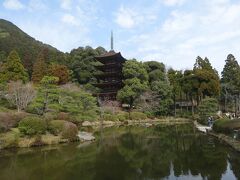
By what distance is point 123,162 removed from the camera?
16.1m

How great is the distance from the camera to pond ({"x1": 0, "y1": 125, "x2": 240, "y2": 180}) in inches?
517

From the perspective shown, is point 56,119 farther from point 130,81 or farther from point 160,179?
point 130,81

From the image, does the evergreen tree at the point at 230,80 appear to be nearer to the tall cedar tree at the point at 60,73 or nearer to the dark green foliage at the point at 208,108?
the dark green foliage at the point at 208,108

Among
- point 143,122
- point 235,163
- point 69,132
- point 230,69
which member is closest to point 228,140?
point 235,163

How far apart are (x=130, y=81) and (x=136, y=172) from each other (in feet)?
122

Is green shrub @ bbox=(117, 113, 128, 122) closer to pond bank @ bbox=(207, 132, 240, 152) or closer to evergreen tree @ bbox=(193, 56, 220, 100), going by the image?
evergreen tree @ bbox=(193, 56, 220, 100)

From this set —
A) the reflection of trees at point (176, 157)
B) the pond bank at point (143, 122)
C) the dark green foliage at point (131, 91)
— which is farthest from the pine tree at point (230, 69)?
the reflection of trees at point (176, 157)

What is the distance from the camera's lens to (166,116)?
167 ft

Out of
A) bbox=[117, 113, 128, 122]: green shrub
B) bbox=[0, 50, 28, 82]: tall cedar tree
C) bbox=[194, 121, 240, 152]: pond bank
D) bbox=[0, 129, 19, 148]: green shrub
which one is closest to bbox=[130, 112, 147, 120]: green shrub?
bbox=[117, 113, 128, 122]: green shrub

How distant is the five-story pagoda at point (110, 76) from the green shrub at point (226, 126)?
98.9 ft

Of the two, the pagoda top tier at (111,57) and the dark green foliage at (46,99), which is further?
the pagoda top tier at (111,57)

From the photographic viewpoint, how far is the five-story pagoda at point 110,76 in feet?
177

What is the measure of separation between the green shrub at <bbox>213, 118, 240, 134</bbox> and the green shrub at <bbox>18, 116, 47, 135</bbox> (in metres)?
13.9

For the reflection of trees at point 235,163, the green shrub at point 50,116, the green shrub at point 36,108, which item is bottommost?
the reflection of trees at point 235,163
